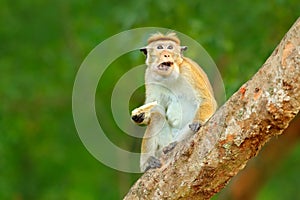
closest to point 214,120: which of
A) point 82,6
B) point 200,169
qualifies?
point 200,169

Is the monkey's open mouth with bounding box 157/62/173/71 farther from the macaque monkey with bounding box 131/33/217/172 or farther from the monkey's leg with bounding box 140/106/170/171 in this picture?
the monkey's leg with bounding box 140/106/170/171

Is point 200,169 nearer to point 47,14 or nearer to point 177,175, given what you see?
point 177,175

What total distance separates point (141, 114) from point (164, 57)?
0.39 metres

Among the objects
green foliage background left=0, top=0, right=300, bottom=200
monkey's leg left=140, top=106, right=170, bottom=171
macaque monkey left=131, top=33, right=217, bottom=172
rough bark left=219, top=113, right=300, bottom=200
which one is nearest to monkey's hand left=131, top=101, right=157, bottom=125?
macaque monkey left=131, top=33, right=217, bottom=172

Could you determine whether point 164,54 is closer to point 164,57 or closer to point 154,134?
point 164,57

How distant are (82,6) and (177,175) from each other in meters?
5.43

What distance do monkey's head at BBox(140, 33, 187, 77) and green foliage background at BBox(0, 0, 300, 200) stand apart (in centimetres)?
117

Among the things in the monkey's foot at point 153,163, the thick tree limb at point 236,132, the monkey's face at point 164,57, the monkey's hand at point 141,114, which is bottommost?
the thick tree limb at point 236,132

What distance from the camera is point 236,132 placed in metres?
3.63

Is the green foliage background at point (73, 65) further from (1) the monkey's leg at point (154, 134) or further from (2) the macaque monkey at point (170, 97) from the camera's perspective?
(1) the monkey's leg at point (154, 134)

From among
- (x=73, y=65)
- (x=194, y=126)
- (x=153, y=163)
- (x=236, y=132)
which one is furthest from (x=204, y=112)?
(x=73, y=65)

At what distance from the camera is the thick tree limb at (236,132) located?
3.39 m

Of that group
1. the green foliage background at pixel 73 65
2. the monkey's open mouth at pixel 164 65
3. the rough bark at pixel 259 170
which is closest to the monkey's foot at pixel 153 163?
the monkey's open mouth at pixel 164 65

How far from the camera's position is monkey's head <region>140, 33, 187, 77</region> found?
4.93 m
